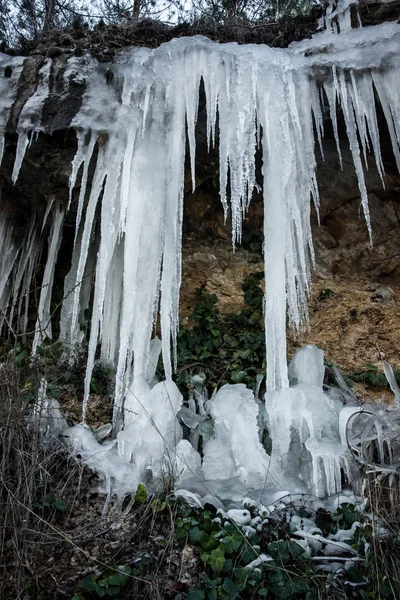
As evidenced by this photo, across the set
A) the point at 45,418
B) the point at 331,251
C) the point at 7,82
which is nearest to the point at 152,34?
the point at 7,82

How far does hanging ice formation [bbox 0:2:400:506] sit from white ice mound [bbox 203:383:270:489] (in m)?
0.01

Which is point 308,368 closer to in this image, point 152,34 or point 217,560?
point 217,560

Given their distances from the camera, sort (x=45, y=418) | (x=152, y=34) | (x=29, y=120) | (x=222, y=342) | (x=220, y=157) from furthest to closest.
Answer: (x=222, y=342), (x=152, y=34), (x=29, y=120), (x=220, y=157), (x=45, y=418)

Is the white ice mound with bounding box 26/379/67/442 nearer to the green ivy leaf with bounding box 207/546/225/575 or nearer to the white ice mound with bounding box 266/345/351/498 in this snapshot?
the green ivy leaf with bounding box 207/546/225/575

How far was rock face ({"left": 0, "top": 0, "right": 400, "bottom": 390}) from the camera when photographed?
452 centimetres

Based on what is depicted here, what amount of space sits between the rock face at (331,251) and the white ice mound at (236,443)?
3.97ft

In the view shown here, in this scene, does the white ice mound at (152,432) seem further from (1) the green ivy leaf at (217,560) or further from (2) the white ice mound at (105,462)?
(1) the green ivy leaf at (217,560)

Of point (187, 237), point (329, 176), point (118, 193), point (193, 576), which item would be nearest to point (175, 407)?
point (193, 576)


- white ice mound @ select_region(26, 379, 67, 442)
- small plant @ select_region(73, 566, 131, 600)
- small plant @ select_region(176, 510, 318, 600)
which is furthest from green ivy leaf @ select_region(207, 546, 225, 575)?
white ice mound @ select_region(26, 379, 67, 442)

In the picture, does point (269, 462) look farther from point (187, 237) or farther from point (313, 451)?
point (187, 237)

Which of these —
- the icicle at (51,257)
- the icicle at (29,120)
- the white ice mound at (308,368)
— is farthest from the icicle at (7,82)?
the white ice mound at (308,368)

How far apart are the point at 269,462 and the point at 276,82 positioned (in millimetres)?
2311

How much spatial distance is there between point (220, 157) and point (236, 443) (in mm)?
1708

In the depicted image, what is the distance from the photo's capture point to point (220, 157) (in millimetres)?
3648
